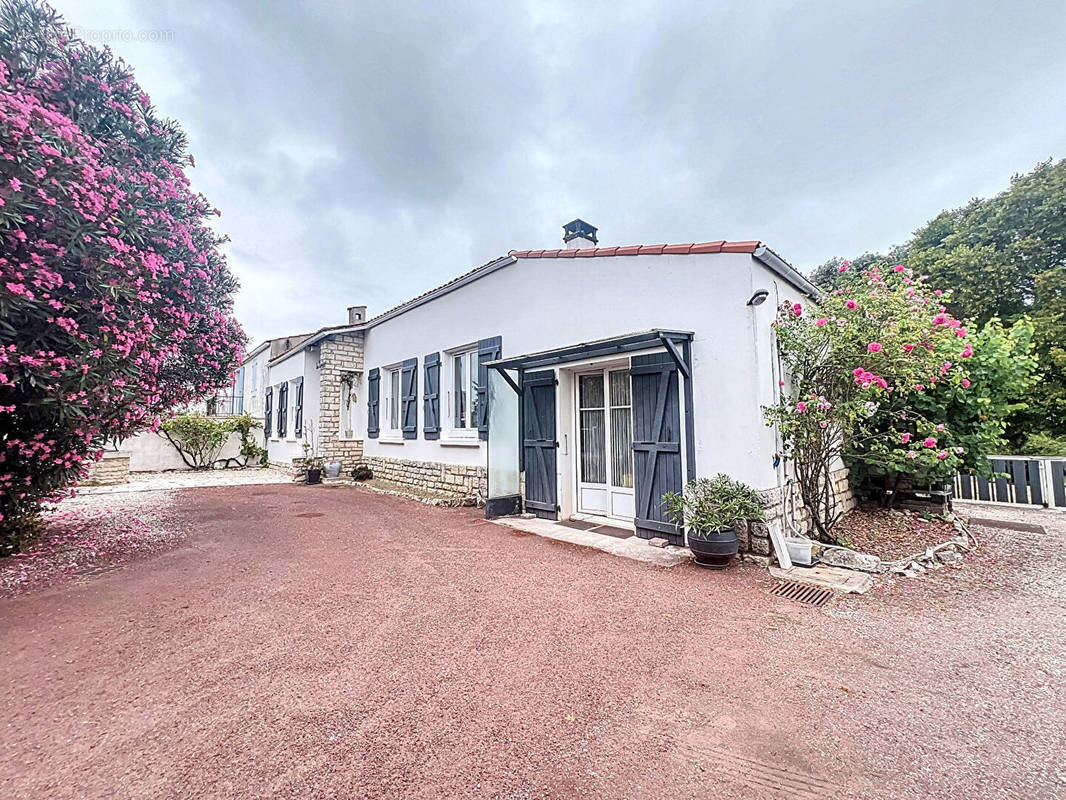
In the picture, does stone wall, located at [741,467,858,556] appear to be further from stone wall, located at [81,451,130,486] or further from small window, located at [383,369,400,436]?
stone wall, located at [81,451,130,486]

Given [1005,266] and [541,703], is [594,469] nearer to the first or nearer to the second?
[541,703]

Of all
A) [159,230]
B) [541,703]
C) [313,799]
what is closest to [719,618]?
[541,703]

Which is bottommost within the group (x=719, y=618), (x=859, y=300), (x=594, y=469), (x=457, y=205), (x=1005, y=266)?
(x=719, y=618)

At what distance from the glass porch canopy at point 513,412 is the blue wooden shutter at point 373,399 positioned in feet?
16.2

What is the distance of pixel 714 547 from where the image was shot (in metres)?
4.50

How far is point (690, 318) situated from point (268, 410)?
52.9ft

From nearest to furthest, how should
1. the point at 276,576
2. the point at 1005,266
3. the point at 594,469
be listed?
the point at 276,576 < the point at 594,469 < the point at 1005,266

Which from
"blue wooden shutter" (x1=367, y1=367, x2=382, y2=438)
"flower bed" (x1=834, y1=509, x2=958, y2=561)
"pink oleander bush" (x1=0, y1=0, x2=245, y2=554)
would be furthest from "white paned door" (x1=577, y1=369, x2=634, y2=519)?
"blue wooden shutter" (x1=367, y1=367, x2=382, y2=438)

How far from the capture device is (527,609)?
3641mm

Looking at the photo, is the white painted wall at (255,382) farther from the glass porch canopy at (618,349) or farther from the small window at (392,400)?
the glass porch canopy at (618,349)

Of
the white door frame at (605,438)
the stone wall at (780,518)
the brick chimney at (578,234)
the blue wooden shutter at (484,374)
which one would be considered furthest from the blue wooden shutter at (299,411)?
the stone wall at (780,518)

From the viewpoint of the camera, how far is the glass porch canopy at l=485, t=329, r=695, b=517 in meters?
5.94

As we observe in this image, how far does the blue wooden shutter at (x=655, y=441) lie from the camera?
5383mm

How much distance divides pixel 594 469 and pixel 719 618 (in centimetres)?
330
